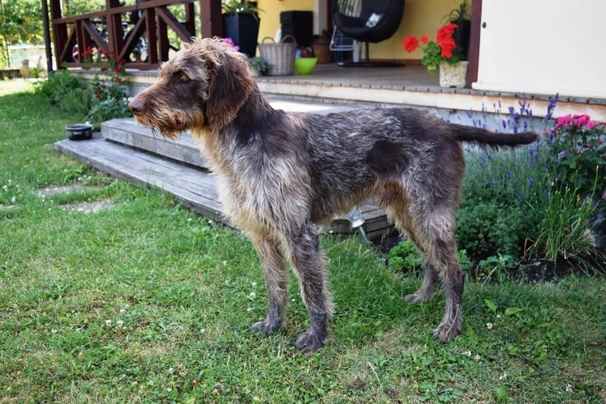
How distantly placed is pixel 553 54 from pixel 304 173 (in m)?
2.85

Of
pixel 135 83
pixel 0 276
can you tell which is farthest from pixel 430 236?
A: pixel 135 83

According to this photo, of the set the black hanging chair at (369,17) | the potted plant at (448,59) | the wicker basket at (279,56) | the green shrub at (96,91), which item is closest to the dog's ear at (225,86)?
the potted plant at (448,59)

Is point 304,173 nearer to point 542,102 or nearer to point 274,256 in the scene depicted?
point 274,256

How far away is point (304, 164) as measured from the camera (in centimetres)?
299

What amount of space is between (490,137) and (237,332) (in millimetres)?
1853

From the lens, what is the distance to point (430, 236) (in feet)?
10.4

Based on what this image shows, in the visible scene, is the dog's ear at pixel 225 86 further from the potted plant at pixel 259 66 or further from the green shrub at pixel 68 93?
the green shrub at pixel 68 93

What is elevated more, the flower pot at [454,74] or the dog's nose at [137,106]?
the flower pot at [454,74]

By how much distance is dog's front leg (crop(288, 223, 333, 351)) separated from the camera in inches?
116

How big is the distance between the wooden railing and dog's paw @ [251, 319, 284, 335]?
17.0 feet

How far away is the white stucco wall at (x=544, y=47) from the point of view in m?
4.34

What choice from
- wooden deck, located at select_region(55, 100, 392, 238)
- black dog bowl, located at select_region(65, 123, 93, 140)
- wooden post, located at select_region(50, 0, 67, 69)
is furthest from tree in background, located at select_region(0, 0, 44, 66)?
wooden deck, located at select_region(55, 100, 392, 238)

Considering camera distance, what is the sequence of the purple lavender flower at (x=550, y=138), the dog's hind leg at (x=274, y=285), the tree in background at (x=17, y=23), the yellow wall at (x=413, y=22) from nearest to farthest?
the dog's hind leg at (x=274, y=285) < the purple lavender flower at (x=550, y=138) < the yellow wall at (x=413, y=22) < the tree in background at (x=17, y=23)

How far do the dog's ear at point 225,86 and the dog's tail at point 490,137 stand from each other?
1.26 metres
